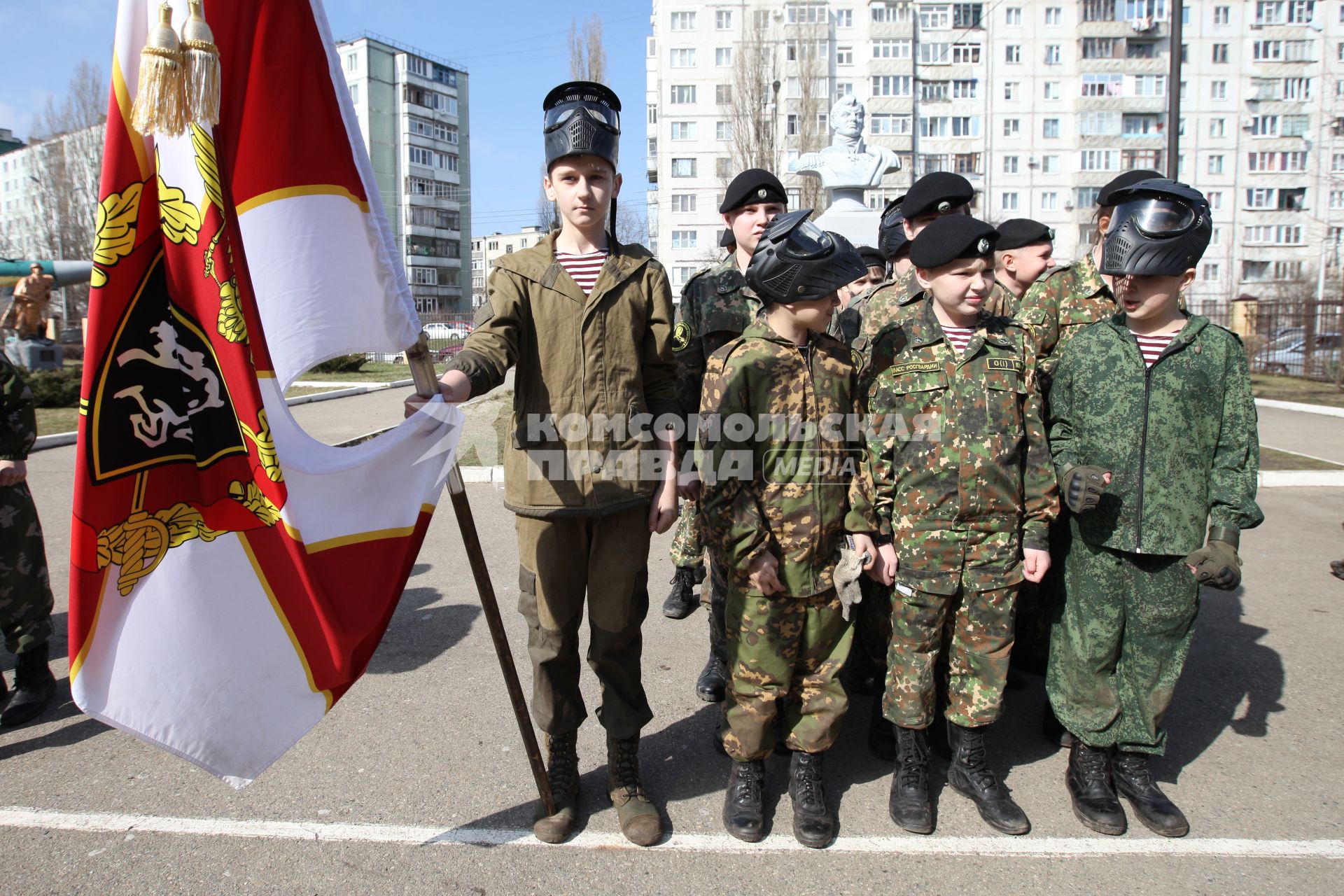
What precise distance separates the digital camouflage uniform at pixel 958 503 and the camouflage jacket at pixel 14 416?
12.1 ft

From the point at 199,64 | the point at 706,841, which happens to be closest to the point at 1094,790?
the point at 706,841

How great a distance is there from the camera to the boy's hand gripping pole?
246cm

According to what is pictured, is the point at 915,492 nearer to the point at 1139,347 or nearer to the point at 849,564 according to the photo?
the point at 849,564

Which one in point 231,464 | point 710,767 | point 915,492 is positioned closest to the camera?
point 231,464

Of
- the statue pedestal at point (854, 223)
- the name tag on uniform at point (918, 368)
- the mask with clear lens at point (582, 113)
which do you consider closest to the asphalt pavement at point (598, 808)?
the name tag on uniform at point (918, 368)

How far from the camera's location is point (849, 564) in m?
2.83

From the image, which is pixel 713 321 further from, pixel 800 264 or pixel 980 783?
pixel 980 783

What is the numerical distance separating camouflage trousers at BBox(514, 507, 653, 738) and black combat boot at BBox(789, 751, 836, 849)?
0.59m

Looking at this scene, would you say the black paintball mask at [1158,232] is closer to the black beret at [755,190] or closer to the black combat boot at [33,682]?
the black beret at [755,190]

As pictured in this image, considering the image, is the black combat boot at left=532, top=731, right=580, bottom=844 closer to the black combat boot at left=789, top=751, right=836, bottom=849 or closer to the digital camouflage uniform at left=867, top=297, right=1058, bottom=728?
the black combat boot at left=789, top=751, right=836, bottom=849

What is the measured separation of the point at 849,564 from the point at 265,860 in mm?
2146

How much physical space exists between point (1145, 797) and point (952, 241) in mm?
2088

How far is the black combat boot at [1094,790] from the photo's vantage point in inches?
112

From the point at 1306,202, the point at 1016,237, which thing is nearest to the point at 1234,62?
the point at 1306,202
